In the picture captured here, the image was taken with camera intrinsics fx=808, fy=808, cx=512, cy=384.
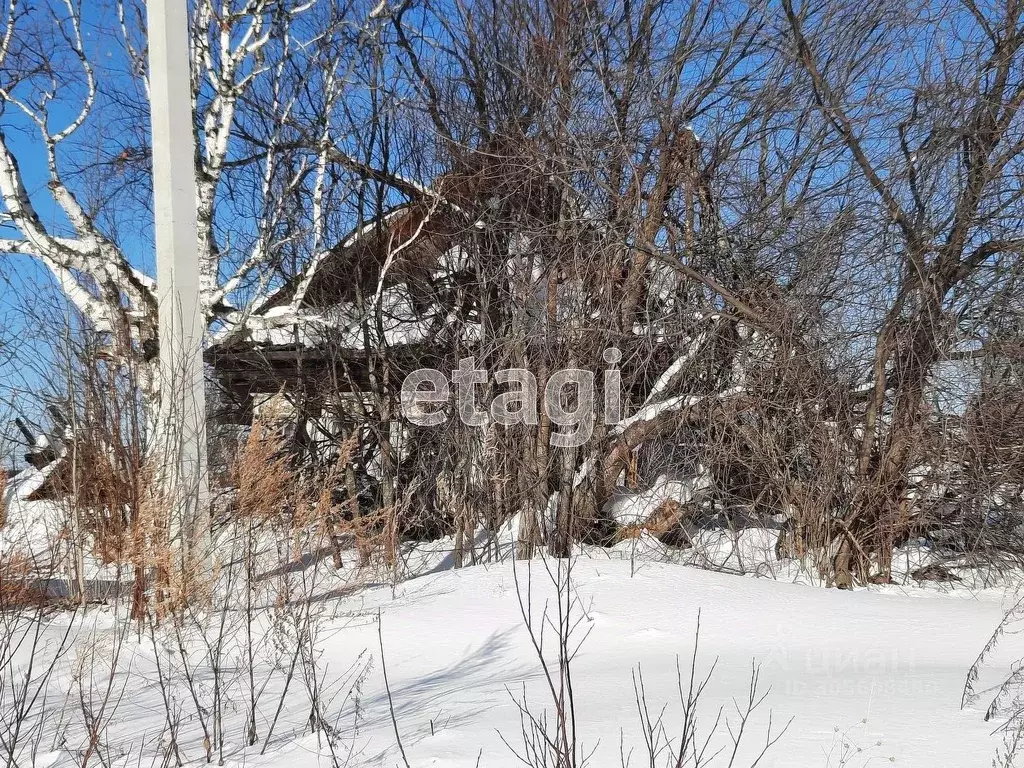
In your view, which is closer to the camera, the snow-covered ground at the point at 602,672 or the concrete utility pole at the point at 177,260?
the snow-covered ground at the point at 602,672

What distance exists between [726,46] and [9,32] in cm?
736

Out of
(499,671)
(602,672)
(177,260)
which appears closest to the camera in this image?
(602,672)

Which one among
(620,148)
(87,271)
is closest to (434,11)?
(620,148)

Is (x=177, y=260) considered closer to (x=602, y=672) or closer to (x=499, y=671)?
(x=499, y=671)

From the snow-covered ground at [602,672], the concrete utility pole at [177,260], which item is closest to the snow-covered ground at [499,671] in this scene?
the snow-covered ground at [602,672]

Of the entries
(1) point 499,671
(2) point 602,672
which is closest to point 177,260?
(1) point 499,671

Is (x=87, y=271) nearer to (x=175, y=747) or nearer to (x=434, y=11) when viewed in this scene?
(x=434, y=11)

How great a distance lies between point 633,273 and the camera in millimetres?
8062

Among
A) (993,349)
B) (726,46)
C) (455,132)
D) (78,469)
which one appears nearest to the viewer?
(78,469)

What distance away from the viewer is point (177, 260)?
5988 millimetres

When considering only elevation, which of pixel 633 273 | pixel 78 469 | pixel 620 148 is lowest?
pixel 78 469

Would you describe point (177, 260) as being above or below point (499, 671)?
above

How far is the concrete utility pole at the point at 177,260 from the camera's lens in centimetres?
575

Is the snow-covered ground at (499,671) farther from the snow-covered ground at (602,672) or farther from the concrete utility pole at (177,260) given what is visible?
the concrete utility pole at (177,260)
